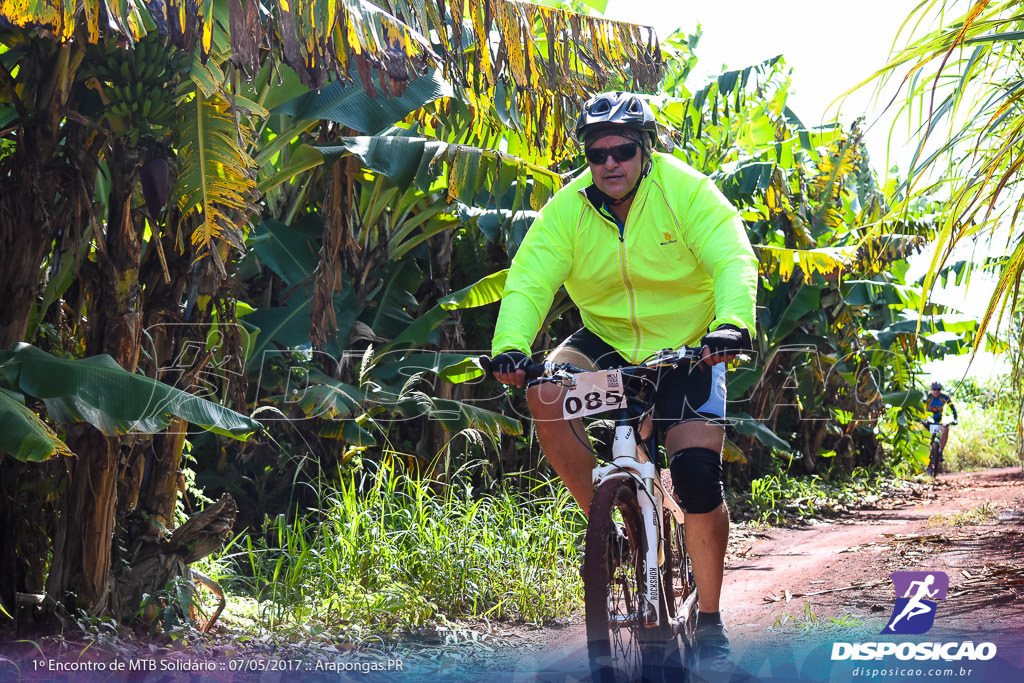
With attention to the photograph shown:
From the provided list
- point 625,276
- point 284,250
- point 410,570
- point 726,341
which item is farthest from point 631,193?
point 284,250

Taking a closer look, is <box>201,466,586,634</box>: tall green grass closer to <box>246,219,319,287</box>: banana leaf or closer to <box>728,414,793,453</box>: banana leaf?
<box>246,219,319,287</box>: banana leaf

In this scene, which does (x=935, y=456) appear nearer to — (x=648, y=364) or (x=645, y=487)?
(x=645, y=487)

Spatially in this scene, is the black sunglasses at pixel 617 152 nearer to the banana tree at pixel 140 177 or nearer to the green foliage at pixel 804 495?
the banana tree at pixel 140 177

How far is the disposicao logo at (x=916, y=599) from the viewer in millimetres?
4617

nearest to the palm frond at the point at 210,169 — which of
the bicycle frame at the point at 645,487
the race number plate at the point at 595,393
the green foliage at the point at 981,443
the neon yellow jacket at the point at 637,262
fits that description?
the neon yellow jacket at the point at 637,262

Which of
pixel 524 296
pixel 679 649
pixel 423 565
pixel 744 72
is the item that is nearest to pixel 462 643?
pixel 423 565

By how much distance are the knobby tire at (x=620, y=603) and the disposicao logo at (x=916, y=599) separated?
64.5 inches

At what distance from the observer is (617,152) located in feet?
12.4

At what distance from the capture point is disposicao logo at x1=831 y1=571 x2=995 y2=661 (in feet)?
12.8

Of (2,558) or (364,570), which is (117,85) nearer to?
(2,558)

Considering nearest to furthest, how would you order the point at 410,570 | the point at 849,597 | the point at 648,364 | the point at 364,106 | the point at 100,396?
the point at 648,364 → the point at 100,396 → the point at 410,570 → the point at 849,597 → the point at 364,106

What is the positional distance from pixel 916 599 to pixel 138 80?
481 centimetres

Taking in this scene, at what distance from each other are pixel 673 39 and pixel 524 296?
9781mm

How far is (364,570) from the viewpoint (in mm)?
5289
